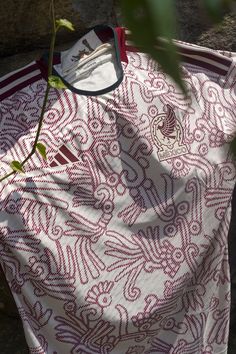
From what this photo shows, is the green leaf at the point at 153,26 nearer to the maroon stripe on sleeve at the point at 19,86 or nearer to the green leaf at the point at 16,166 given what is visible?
the green leaf at the point at 16,166

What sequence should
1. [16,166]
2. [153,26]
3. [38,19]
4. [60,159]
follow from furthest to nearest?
[38,19] < [60,159] < [16,166] < [153,26]

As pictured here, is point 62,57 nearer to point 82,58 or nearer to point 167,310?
point 82,58

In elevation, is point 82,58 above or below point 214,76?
above

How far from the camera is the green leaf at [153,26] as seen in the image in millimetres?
236

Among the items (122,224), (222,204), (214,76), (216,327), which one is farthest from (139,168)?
(216,327)

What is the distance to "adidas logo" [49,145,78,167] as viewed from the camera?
1447mm

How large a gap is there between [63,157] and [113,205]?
0.15 metres

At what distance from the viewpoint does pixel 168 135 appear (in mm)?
1562

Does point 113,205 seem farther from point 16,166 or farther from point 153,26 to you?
point 153,26

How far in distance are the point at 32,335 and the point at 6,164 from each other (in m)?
0.37

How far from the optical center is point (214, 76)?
67.4 inches

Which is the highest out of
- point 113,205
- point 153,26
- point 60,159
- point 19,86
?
point 153,26

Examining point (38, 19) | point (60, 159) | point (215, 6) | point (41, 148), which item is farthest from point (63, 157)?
point (215, 6)

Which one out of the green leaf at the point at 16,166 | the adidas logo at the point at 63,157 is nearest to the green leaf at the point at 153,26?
the green leaf at the point at 16,166
